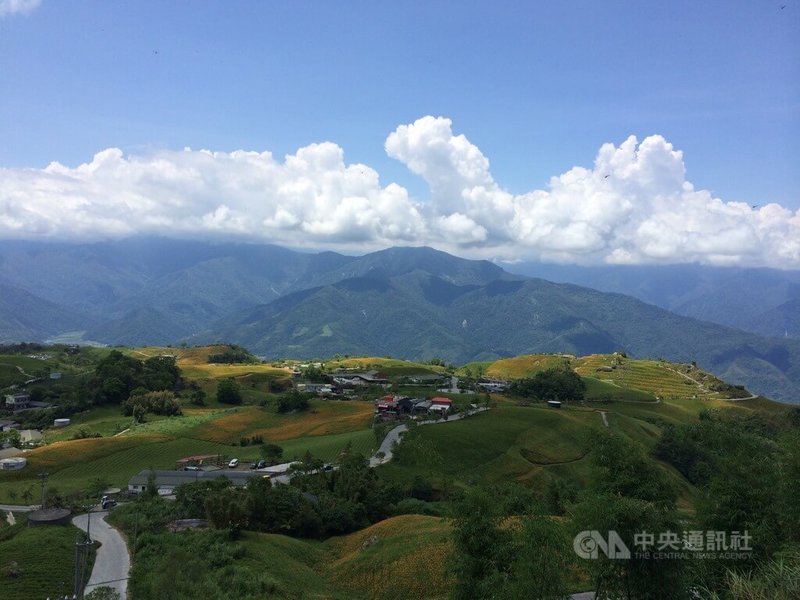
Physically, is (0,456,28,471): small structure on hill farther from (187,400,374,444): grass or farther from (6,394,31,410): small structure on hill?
(6,394,31,410): small structure on hill

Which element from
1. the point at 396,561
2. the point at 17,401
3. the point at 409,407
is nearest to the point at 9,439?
the point at 17,401

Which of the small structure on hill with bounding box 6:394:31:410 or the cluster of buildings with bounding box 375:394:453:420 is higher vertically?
the cluster of buildings with bounding box 375:394:453:420

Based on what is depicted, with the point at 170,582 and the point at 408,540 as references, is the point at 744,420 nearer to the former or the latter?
the point at 408,540

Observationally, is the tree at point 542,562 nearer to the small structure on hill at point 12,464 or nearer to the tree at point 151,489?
the tree at point 151,489

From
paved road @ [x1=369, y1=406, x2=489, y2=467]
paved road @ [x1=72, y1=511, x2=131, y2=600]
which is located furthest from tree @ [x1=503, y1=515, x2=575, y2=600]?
paved road @ [x1=369, y1=406, x2=489, y2=467]

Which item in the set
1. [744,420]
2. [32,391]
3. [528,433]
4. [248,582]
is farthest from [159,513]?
[744,420]

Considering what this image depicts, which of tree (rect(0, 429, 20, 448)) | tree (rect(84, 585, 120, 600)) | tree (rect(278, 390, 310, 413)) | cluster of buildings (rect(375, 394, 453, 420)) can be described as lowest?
tree (rect(0, 429, 20, 448))

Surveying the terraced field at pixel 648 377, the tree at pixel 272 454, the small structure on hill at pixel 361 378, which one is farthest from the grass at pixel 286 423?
the terraced field at pixel 648 377
